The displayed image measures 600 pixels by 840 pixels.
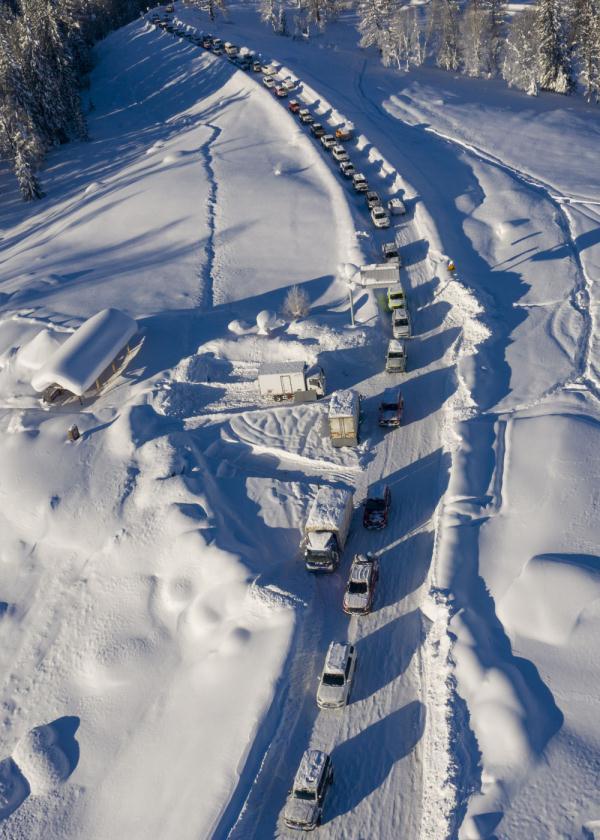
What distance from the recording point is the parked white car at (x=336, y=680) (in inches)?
722

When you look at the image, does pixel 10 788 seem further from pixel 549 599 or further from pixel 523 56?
pixel 523 56

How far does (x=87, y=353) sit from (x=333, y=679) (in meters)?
19.8

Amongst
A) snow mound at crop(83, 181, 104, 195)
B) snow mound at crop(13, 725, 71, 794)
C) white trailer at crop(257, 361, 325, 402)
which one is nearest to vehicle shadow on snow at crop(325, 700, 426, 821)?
snow mound at crop(13, 725, 71, 794)

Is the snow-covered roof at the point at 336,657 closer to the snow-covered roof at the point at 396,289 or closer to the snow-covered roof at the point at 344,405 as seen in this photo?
the snow-covered roof at the point at 344,405

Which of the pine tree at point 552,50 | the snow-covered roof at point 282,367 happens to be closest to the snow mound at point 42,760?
the snow-covered roof at point 282,367

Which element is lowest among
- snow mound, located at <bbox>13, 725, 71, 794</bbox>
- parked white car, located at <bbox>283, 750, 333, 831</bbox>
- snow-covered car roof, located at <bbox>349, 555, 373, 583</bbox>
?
snow mound, located at <bbox>13, 725, 71, 794</bbox>

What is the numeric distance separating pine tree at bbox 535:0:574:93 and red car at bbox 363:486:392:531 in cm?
6249

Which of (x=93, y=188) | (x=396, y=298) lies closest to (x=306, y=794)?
(x=396, y=298)

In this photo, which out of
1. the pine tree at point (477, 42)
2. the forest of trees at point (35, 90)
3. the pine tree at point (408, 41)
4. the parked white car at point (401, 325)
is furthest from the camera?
the pine tree at point (408, 41)

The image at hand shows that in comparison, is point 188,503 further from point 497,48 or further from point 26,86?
point 497,48

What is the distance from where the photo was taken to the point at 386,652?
64.7 feet

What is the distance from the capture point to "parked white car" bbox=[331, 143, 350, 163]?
53.3 m

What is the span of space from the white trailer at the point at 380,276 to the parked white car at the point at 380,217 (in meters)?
7.82

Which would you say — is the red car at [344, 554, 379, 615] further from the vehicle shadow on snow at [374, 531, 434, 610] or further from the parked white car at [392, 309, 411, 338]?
the parked white car at [392, 309, 411, 338]
